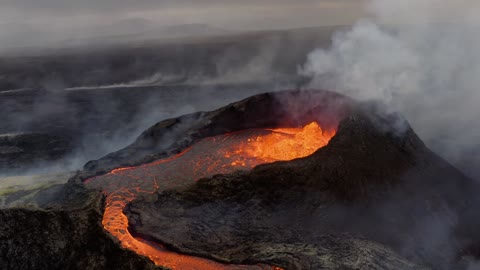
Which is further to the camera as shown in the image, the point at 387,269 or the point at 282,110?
the point at 282,110

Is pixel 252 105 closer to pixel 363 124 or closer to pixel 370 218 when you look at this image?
pixel 363 124

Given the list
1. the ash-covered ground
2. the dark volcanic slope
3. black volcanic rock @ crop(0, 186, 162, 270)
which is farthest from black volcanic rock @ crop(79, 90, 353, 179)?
black volcanic rock @ crop(0, 186, 162, 270)

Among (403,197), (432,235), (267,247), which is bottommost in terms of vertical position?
(267,247)

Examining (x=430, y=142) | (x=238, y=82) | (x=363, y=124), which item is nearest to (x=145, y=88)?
(x=238, y=82)

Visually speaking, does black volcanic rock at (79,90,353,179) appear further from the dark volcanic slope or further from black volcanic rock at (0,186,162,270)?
black volcanic rock at (0,186,162,270)

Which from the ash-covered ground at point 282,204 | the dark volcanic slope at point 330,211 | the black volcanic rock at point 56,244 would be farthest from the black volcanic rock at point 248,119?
the black volcanic rock at point 56,244

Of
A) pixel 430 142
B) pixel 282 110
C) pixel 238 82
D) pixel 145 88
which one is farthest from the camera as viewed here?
pixel 238 82
